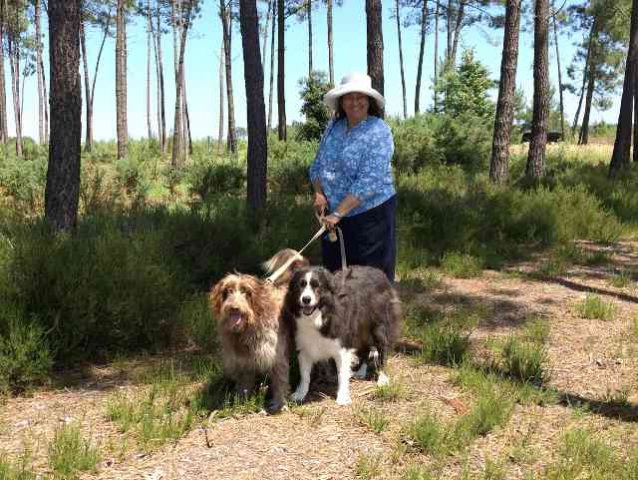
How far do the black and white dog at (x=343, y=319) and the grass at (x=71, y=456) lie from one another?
5.39 ft

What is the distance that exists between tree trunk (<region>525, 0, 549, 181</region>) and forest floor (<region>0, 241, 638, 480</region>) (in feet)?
29.3

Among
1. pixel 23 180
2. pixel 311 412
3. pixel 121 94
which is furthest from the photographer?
pixel 121 94

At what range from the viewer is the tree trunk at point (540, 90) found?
1395 centimetres

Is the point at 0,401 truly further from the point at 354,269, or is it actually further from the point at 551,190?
the point at 551,190

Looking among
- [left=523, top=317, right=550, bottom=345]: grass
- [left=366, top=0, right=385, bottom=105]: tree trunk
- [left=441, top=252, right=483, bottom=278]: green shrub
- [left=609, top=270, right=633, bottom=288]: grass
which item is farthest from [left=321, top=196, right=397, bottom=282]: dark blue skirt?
[left=366, top=0, right=385, bottom=105]: tree trunk

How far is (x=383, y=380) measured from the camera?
16.2ft

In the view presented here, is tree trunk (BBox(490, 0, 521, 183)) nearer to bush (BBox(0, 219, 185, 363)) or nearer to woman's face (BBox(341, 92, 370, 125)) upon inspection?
woman's face (BBox(341, 92, 370, 125))

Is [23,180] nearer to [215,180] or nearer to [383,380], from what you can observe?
[215,180]

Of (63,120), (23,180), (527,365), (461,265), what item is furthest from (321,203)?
(23,180)

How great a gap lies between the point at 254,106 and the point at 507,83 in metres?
6.54

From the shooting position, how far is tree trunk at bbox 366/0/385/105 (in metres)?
10.1

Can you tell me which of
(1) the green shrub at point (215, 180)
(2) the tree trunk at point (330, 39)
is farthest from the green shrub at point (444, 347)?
(2) the tree trunk at point (330, 39)

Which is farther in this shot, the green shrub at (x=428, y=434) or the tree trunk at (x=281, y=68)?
the tree trunk at (x=281, y=68)

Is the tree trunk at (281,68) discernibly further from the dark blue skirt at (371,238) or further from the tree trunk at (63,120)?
the dark blue skirt at (371,238)
